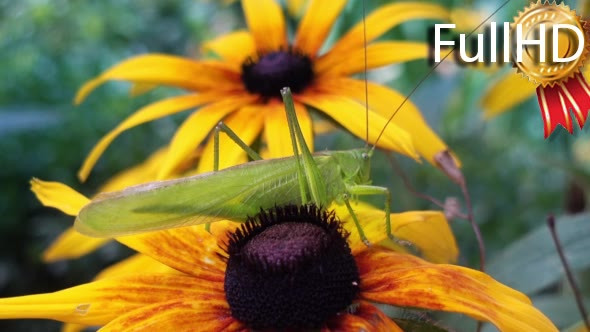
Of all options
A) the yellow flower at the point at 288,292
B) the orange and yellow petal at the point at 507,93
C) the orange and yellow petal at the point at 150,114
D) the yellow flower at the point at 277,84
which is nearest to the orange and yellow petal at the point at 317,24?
the yellow flower at the point at 277,84

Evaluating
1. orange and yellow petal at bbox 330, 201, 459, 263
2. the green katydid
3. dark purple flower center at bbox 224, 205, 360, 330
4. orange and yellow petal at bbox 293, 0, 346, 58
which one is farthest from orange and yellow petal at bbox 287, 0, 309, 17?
dark purple flower center at bbox 224, 205, 360, 330

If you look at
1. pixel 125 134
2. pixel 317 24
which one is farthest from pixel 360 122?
pixel 125 134

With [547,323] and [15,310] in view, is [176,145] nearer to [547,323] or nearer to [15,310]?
[15,310]

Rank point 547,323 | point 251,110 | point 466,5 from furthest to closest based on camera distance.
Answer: point 466,5 → point 251,110 → point 547,323

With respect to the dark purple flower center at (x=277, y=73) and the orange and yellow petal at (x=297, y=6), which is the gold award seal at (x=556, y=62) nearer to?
the dark purple flower center at (x=277, y=73)

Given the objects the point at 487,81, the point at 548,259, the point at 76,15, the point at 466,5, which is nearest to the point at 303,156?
the point at 548,259

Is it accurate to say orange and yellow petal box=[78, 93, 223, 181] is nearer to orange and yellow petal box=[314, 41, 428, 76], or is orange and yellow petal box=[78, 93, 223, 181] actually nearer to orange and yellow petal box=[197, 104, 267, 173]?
orange and yellow petal box=[197, 104, 267, 173]

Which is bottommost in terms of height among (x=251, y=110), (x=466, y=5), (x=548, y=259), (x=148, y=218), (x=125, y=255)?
(x=125, y=255)

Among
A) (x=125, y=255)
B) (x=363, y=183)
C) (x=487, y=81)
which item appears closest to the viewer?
(x=363, y=183)
